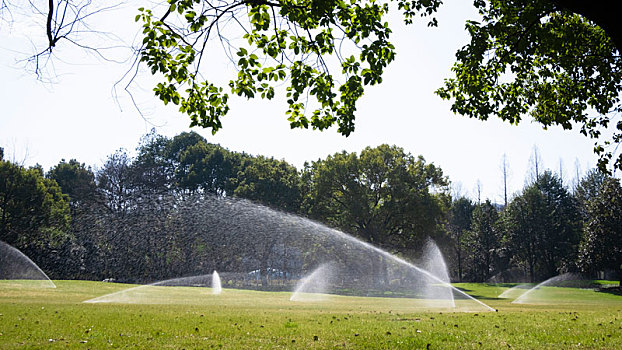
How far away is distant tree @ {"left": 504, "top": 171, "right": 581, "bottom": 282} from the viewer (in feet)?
194

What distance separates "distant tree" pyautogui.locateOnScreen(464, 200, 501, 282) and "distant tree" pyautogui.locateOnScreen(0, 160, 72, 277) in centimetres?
5199

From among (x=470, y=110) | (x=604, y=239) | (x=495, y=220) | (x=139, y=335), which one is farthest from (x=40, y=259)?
(x=495, y=220)

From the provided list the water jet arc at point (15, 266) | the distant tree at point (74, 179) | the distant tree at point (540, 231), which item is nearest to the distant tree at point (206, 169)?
the distant tree at point (74, 179)

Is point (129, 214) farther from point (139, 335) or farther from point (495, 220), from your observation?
point (495, 220)

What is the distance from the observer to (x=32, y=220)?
41656mm

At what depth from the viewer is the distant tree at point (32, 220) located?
134 feet

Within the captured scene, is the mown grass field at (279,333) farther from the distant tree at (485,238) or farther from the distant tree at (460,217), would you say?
the distant tree at (460,217)

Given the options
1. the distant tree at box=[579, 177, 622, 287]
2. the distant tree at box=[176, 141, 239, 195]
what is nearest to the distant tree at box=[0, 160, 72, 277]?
the distant tree at box=[176, 141, 239, 195]

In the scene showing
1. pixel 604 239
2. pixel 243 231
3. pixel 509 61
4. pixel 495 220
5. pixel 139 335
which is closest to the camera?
pixel 139 335

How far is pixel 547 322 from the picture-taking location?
11367 mm

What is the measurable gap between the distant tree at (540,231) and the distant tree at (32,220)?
5477 cm

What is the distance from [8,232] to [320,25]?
43612mm

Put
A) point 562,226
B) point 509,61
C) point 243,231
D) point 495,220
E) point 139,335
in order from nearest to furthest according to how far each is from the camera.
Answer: point 139,335
point 509,61
point 243,231
point 562,226
point 495,220

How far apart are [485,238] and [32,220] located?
184 feet
